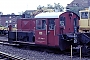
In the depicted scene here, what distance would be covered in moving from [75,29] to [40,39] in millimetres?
2484

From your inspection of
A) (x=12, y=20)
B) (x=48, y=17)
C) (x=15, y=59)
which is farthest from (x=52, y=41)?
(x=12, y=20)

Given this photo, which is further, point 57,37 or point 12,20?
point 12,20

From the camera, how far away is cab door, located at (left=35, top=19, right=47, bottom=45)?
15695 mm

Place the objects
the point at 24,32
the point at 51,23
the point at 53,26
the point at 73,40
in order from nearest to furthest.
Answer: the point at 73,40 < the point at 53,26 < the point at 51,23 < the point at 24,32

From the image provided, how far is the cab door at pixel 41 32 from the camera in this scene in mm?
15695

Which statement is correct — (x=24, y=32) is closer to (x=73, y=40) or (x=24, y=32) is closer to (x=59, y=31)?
(x=59, y=31)

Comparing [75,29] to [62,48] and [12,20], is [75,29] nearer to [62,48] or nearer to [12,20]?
[62,48]

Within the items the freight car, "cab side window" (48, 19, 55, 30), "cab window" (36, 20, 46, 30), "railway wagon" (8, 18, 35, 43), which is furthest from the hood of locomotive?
"railway wagon" (8, 18, 35, 43)

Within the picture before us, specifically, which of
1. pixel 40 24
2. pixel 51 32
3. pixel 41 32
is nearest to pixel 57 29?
pixel 51 32

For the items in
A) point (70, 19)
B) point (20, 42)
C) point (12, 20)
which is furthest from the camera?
point (12, 20)

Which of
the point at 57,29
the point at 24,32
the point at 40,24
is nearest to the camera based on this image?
the point at 57,29

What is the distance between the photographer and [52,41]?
15227mm

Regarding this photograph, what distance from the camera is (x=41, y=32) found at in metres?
15.9

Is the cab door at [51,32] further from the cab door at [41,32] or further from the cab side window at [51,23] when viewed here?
the cab door at [41,32]
